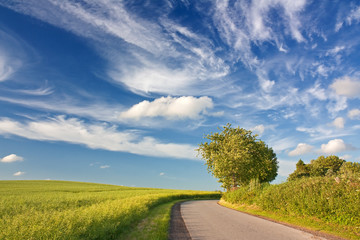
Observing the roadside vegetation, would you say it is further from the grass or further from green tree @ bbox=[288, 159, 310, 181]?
green tree @ bbox=[288, 159, 310, 181]

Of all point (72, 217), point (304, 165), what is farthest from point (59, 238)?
point (304, 165)

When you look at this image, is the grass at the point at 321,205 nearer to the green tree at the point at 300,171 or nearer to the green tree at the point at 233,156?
the green tree at the point at 233,156

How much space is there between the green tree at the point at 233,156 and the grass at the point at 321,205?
1596 centimetres

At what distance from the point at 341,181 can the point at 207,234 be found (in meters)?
8.90

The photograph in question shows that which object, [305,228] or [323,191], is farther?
[323,191]

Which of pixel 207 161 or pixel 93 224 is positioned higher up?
pixel 207 161

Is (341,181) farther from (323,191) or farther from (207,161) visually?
(207,161)

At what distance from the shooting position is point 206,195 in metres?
60.0

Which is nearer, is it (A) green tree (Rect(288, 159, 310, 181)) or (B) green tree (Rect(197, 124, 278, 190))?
(B) green tree (Rect(197, 124, 278, 190))

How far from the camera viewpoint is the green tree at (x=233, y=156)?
3388 centimetres

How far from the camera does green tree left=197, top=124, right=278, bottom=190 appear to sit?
33.9 meters

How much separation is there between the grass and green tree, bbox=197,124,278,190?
15960 millimetres

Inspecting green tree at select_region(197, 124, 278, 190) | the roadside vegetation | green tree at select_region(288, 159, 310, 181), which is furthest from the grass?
green tree at select_region(288, 159, 310, 181)

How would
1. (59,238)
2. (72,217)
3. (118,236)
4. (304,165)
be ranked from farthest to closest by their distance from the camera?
(304,165) → (118,236) → (72,217) → (59,238)
